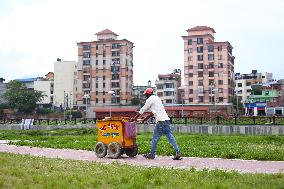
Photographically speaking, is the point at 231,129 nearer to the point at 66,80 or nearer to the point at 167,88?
the point at 167,88

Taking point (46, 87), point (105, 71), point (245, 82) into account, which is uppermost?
point (105, 71)

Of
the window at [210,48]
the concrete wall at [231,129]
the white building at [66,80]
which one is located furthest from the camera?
the white building at [66,80]

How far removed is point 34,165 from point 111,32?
92.3 m

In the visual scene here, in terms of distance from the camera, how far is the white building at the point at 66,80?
108 meters

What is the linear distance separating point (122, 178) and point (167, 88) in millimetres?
100150

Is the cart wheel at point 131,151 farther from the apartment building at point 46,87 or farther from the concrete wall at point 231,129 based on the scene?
the apartment building at point 46,87

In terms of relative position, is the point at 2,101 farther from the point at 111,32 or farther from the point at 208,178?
the point at 208,178

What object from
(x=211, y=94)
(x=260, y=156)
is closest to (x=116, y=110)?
(x=211, y=94)

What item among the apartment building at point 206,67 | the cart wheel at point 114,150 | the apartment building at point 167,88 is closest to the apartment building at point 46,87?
the apartment building at point 167,88

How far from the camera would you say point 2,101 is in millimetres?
113000

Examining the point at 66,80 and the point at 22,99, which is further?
the point at 66,80

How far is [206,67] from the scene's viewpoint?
95375mm

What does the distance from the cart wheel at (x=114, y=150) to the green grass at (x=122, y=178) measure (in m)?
2.83

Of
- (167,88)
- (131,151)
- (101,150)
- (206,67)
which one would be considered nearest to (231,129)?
(131,151)
